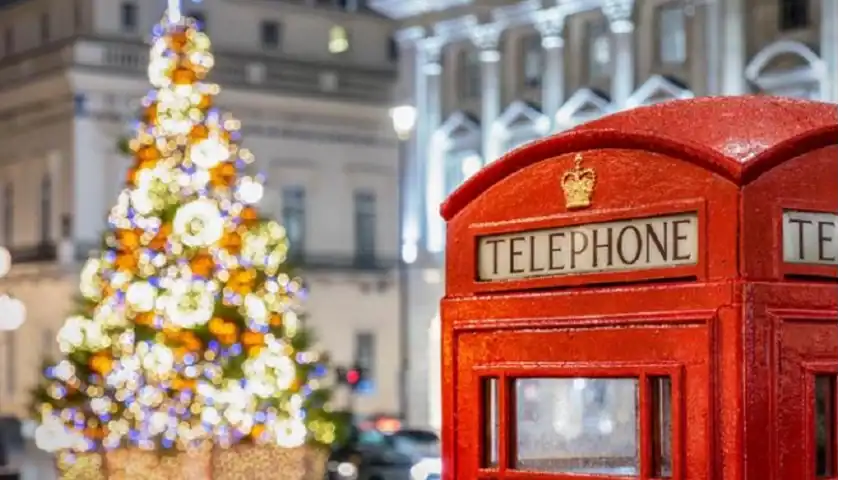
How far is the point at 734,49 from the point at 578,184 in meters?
31.6

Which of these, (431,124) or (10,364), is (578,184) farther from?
(10,364)

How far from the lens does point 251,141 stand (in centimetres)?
4719

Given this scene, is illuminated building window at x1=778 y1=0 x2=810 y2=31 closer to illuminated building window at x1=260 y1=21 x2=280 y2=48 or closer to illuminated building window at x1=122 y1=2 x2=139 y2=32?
illuminated building window at x1=122 y1=2 x2=139 y2=32

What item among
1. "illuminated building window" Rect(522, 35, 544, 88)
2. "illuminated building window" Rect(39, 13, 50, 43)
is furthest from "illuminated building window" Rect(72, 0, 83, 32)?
"illuminated building window" Rect(522, 35, 544, 88)

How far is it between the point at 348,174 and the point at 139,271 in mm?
33277

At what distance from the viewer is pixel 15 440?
34125mm

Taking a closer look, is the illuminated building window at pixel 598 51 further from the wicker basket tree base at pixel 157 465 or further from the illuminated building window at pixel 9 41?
the wicker basket tree base at pixel 157 465

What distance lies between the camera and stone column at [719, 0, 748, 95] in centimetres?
3625

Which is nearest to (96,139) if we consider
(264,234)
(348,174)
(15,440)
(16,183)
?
(16,183)

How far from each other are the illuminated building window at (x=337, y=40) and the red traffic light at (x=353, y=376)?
71.8ft

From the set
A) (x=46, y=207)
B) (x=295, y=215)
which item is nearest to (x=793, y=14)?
(x=295, y=215)

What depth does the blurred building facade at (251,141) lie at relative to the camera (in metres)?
44.0

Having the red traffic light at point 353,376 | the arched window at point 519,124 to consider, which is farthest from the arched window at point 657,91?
the red traffic light at point 353,376

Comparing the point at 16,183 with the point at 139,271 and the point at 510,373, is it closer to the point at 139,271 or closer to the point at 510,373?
the point at 139,271
